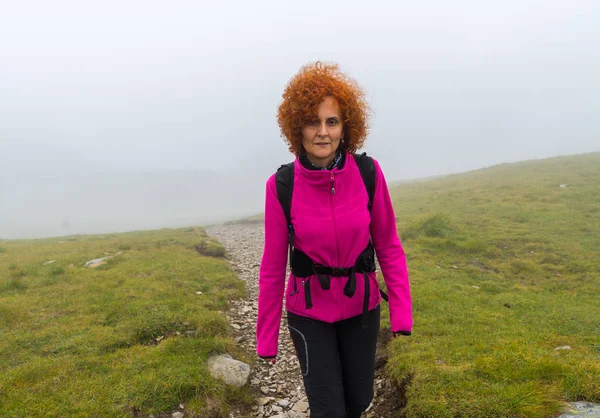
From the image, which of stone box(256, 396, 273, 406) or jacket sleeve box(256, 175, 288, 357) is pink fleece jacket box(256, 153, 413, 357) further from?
stone box(256, 396, 273, 406)

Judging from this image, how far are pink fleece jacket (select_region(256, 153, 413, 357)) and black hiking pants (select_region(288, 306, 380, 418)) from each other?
18 centimetres

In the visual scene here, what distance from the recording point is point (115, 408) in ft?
20.6

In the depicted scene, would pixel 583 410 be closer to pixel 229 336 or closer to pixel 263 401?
pixel 263 401

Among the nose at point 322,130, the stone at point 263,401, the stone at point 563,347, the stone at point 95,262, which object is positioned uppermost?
the nose at point 322,130

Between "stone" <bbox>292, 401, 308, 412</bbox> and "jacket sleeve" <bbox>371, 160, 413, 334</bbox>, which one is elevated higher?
"jacket sleeve" <bbox>371, 160, 413, 334</bbox>

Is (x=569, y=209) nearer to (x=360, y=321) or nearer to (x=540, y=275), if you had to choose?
(x=540, y=275)

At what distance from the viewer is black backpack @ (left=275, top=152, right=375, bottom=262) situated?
13.2 ft

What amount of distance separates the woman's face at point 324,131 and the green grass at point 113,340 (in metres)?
5.56

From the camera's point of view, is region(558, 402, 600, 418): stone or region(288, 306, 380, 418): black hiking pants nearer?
region(288, 306, 380, 418): black hiking pants

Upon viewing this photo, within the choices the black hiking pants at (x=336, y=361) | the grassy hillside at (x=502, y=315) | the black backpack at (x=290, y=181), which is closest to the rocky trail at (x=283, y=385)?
the grassy hillside at (x=502, y=315)

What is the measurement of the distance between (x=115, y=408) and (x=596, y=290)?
574 inches

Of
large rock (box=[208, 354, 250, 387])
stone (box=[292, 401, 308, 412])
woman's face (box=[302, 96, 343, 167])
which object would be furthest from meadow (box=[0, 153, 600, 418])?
woman's face (box=[302, 96, 343, 167])

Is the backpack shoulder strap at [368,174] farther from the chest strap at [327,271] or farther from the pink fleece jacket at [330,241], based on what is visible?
the chest strap at [327,271]

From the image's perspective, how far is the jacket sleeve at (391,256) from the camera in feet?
14.0
